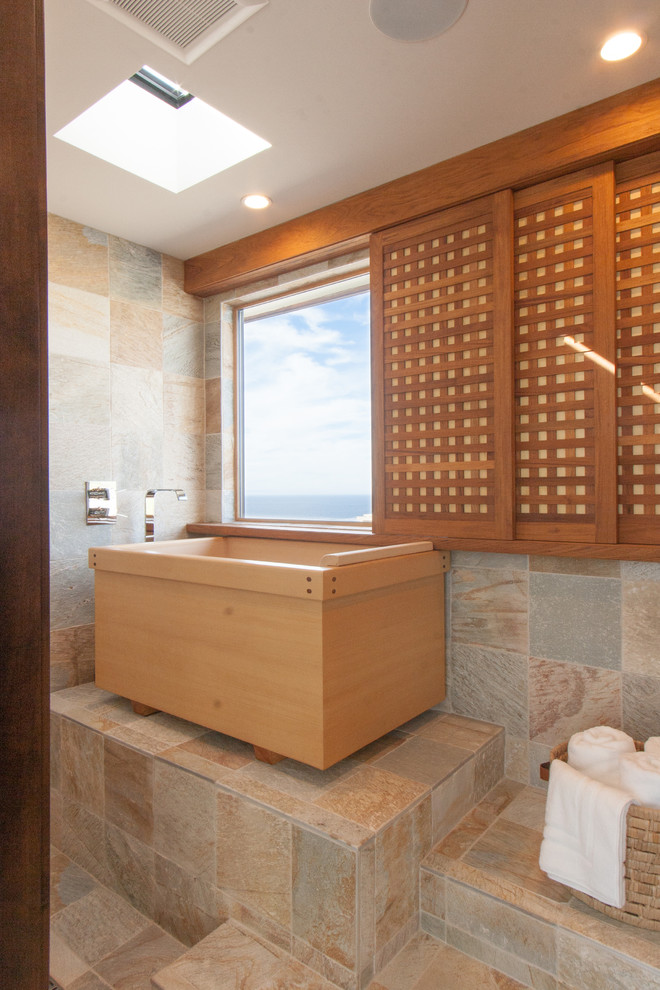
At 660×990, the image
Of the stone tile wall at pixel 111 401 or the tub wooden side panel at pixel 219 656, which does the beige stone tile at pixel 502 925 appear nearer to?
the tub wooden side panel at pixel 219 656

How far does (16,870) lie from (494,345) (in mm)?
1885

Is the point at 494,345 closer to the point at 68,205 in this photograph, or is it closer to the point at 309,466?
the point at 309,466

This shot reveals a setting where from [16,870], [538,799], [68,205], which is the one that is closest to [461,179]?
[68,205]

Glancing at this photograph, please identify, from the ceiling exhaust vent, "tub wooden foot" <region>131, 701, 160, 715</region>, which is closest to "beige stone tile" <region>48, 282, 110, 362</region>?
the ceiling exhaust vent

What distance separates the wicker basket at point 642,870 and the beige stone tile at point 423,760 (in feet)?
1.57

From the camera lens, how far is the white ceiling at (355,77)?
1.41m

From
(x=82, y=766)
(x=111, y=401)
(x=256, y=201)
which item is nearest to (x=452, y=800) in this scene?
(x=82, y=766)

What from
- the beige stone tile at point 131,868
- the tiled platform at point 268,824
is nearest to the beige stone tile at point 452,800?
the tiled platform at point 268,824

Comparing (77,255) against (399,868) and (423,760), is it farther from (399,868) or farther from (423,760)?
(399,868)

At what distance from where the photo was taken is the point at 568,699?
1.84m

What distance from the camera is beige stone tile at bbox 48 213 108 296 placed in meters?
2.43

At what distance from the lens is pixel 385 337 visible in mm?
2236

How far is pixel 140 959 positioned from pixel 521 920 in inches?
40.5

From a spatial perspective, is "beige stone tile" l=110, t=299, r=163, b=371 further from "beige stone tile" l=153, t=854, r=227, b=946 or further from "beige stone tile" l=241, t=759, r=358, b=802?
"beige stone tile" l=153, t=854, r=227, b=946
